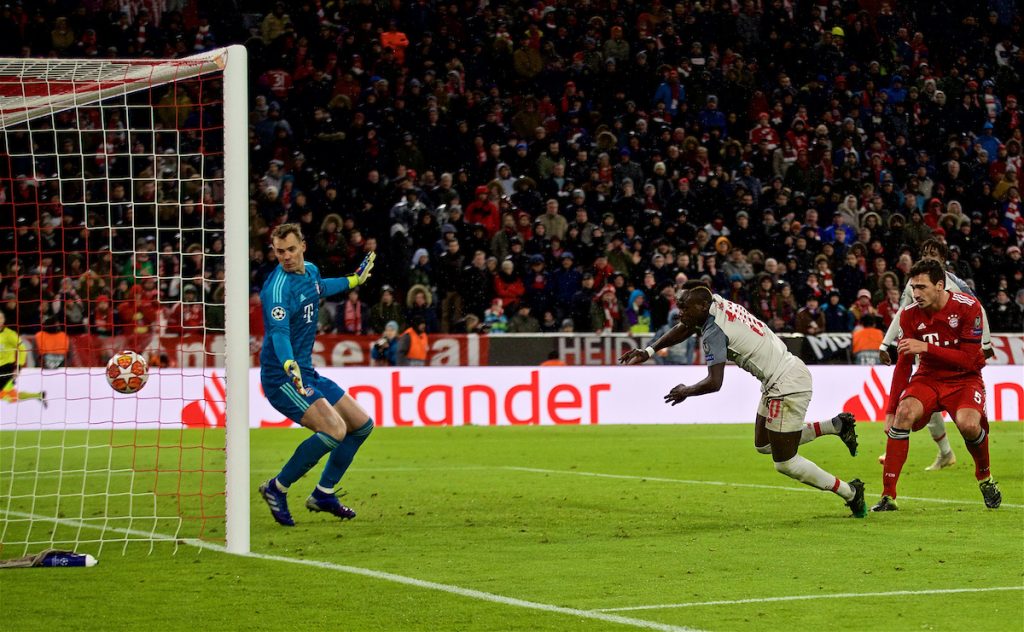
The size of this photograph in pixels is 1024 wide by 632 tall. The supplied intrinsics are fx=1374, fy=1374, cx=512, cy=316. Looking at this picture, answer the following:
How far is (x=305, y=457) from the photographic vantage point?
32.5 ft

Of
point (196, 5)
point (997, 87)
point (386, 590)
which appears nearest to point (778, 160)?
point (997, 87)

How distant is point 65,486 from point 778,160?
16109 mm

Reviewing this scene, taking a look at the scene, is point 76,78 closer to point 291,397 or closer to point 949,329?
point 291,397

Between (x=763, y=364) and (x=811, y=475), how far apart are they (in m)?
0.87

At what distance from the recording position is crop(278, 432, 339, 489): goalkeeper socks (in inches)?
389

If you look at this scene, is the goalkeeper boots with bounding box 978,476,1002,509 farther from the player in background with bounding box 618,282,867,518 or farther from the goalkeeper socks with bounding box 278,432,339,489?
the goalkeeper socks with bounding box 278,432,339,489

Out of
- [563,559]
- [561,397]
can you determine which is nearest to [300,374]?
[563,559]

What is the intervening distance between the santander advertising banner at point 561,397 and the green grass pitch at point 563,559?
19.3ft

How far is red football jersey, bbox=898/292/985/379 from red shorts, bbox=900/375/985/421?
0.19 feet

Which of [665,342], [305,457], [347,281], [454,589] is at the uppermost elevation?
[347,281]

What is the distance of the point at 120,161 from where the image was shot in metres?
22.8

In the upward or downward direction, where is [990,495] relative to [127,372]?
downward

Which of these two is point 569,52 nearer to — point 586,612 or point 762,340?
point 762,340

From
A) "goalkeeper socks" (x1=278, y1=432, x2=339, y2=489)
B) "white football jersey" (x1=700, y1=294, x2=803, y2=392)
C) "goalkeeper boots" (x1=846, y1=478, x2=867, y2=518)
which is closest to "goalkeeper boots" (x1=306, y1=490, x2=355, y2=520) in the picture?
"goalkeeper socks" (x1=278, y1=432, x2=339, y2=489)
